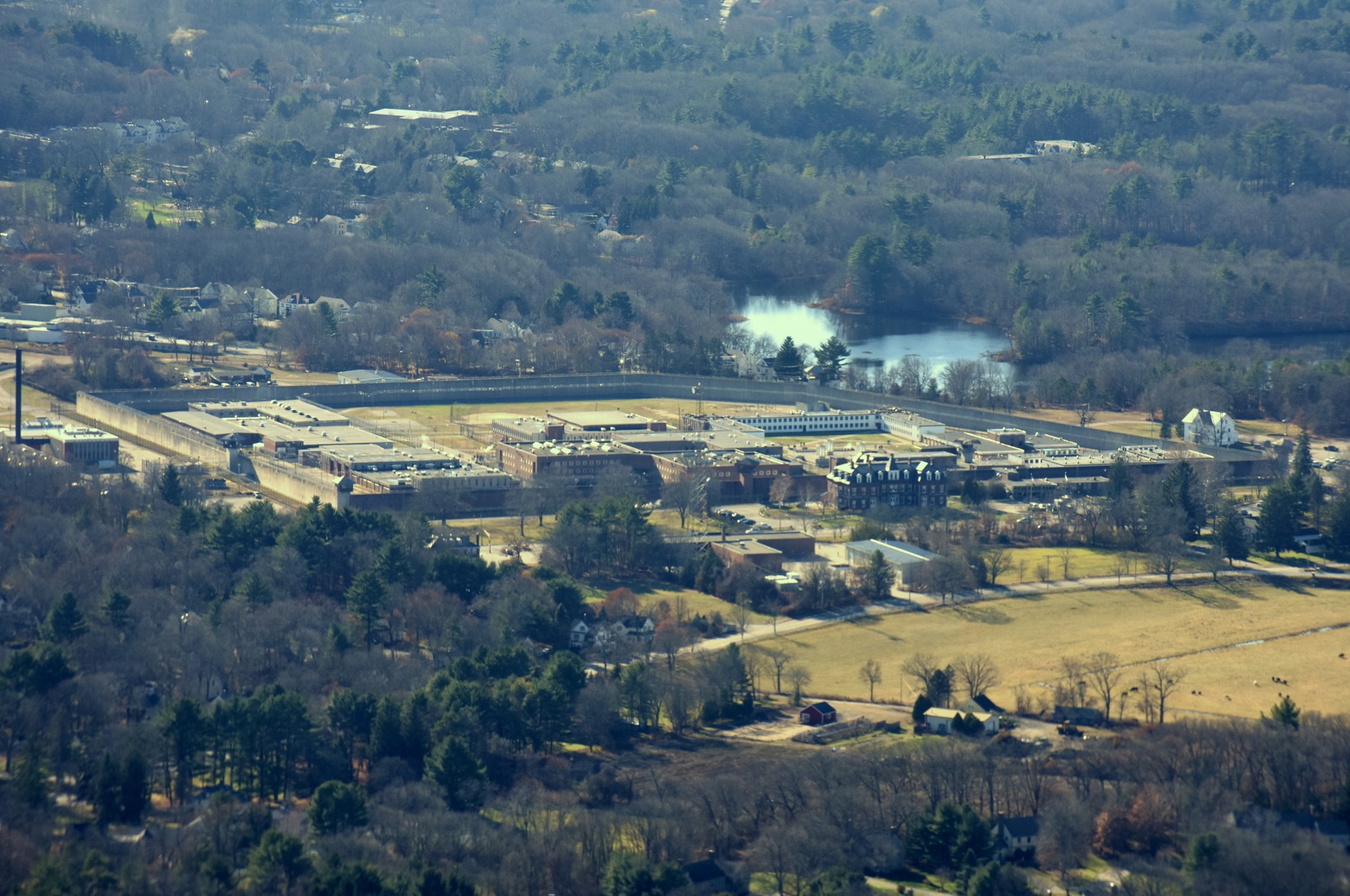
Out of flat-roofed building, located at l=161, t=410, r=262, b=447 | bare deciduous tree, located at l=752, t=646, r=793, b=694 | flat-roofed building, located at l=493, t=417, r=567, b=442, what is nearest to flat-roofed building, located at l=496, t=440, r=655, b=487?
flat-roofed building, located at l=493, t=417, r=567, b=442

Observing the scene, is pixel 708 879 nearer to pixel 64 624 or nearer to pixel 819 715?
pixel 819 715

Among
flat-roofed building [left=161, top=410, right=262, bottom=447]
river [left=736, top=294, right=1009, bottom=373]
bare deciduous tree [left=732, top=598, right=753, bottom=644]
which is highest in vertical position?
river [left=736, top=294, right=1009, bottom=373]

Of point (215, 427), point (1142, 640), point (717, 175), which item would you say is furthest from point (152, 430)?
point (717, 175)

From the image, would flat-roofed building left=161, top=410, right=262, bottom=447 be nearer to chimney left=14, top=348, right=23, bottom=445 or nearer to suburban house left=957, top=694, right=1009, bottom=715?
chimney left=14, top=348, right=23, bottom=445

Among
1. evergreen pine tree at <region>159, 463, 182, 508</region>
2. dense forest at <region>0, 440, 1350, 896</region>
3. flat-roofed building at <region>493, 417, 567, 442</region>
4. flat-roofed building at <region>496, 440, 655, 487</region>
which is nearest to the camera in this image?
dense forest at <region>0, 440, 1350, 896</region>

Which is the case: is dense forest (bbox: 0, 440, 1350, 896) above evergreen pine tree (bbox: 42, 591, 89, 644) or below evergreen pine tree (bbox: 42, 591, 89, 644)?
below

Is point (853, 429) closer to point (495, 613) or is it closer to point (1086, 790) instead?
point (495, 613)

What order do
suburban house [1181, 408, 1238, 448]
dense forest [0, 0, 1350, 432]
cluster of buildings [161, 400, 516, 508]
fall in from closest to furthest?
cluster of buildings [161, 400, 516, 508], suburban house [1181, 408, 1238, 448], dense forest [0, 0, 1350, 432]
